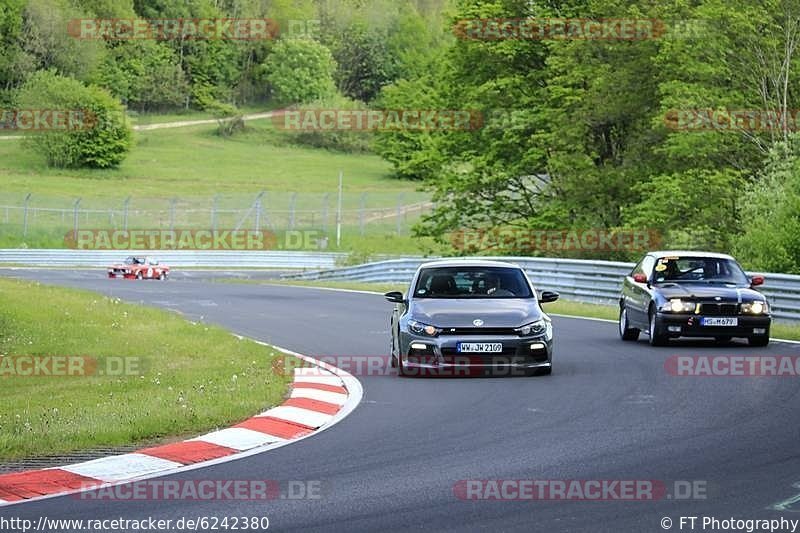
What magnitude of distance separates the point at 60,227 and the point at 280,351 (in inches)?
2386

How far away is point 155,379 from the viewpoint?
17078mm

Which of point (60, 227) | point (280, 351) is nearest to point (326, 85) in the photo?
point (60, 227)

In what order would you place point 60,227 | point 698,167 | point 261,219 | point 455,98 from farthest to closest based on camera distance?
point 261,219 → point 60,227 → point 455,98 → point 698,167

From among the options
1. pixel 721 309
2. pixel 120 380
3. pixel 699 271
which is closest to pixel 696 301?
pixel 721 309

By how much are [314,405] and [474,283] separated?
4.45 metres

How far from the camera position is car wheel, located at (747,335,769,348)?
69.4ft

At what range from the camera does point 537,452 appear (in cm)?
1127

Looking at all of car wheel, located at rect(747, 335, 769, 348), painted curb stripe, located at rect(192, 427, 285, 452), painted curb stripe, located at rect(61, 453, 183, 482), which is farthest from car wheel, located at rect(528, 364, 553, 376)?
painted curb stripe, located at rect(61, 453, 183, 482)

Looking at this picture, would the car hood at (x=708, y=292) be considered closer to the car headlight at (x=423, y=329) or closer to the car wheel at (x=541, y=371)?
the car wheel at (x=541, y=371)

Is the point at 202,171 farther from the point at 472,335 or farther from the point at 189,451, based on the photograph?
the point at 189,451

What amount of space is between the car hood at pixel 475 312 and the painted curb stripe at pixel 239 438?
4.96 m

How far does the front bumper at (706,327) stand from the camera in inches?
822

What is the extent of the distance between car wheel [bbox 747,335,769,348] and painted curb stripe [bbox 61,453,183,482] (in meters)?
12.2

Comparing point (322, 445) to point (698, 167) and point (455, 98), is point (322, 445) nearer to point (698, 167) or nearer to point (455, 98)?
point (698, 167)
